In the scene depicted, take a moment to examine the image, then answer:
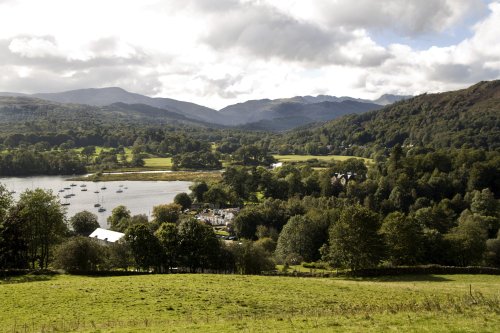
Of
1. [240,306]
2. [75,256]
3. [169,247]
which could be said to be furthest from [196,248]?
[240,306]

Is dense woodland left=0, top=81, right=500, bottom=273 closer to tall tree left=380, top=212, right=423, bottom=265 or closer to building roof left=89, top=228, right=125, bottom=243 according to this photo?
tall tree left=380, top=212, right=423, bottom=265

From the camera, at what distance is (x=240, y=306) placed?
Result: 32562 millimetres

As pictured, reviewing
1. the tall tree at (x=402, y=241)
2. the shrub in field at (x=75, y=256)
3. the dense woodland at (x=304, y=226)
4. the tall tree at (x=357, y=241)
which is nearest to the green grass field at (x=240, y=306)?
the shrub in field at (x=75, y=256)

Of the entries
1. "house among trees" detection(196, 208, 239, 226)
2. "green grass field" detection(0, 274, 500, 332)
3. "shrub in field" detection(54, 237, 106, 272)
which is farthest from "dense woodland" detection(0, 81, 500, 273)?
"green grass field" detection(0, 274, 500, 332)

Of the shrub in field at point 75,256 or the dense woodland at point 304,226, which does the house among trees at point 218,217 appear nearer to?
the dense woodland at point 304,226

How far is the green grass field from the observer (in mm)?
24609

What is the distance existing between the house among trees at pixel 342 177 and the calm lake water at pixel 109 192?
188 feet

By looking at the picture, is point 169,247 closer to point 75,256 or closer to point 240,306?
point 75,256

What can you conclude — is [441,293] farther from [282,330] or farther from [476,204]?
[476,204]

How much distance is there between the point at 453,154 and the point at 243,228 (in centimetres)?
8613

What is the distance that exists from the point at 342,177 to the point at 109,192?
91.1 meters

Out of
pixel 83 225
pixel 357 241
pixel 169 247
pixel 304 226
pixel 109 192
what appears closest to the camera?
pixel 357 241

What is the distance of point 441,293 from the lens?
127 ft

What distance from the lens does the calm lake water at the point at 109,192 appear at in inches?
5507
